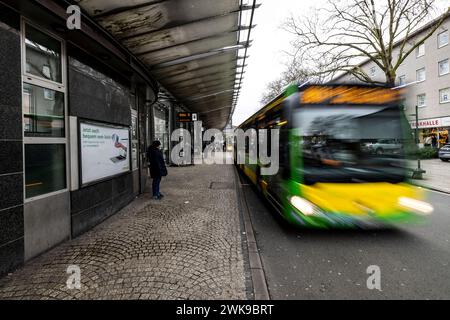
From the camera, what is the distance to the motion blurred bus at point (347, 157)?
4.29 meters

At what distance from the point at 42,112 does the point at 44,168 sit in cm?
90

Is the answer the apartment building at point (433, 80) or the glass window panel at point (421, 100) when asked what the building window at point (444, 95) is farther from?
the glass window panel at point (421, 100)

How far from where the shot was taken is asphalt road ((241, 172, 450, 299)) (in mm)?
3064

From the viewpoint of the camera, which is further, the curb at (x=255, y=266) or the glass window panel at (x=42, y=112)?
the glass window panel at (x=42, y=112)

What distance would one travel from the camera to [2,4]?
3396 millimetres

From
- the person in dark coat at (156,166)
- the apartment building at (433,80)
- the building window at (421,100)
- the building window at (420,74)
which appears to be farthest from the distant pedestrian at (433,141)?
the person in dark coat at (156,166)

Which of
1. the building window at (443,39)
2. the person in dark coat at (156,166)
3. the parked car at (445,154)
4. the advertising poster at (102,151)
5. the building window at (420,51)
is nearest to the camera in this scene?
the advertising poster at (102,151)

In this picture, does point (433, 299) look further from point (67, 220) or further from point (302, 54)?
point (302, 54)

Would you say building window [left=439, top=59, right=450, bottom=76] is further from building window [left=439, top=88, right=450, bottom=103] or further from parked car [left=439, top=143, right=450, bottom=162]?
parked car [left=439, top=143, right=450, bottom=162]

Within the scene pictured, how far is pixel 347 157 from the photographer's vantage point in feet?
14.5

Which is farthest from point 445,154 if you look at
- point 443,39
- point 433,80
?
point 443,39

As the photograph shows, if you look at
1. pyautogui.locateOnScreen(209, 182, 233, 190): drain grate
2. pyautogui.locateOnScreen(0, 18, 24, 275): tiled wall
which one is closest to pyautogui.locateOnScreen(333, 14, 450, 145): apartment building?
pyautogui.locateOnScreen(209, 182, 233, 190): drain grate

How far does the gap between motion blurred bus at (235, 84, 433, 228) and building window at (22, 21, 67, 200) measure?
13.2 feet

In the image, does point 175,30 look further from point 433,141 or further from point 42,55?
point 433,141
